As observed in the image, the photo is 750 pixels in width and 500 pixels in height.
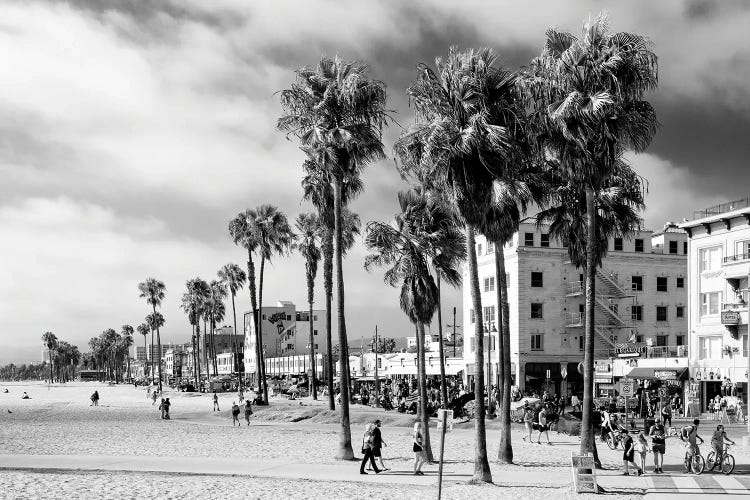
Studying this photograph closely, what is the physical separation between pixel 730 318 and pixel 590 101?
117 ft

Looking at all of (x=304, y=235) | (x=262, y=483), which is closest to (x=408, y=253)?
(x=262, y=483)

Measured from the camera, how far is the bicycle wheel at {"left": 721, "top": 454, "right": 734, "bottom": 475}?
89.0 feet

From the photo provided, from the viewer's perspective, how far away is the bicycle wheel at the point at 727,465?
27131mm

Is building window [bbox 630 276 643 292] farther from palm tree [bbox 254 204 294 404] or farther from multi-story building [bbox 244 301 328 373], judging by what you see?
multi-story building [bbox 244 301 328 373]

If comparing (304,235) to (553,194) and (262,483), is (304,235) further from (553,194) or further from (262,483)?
(262,483)

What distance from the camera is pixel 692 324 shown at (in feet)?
196

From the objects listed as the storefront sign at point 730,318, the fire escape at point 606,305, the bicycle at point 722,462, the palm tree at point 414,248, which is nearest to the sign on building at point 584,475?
the bicycle at point 722,462

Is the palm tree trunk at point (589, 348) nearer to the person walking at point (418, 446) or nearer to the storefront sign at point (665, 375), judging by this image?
the person walking at point (418, 446)

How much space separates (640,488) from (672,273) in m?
63.5

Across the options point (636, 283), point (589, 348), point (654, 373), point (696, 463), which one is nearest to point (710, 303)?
point (654, 373)

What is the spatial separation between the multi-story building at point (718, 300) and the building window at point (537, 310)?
1953 cm

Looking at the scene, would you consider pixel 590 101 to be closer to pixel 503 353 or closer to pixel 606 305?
pixel 503 353

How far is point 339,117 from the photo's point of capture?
30.2m

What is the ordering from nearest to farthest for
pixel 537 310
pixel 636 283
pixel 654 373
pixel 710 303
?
pixel 654 373 → pixel 710 303 → pixel 537 310 → pixel 636 283
